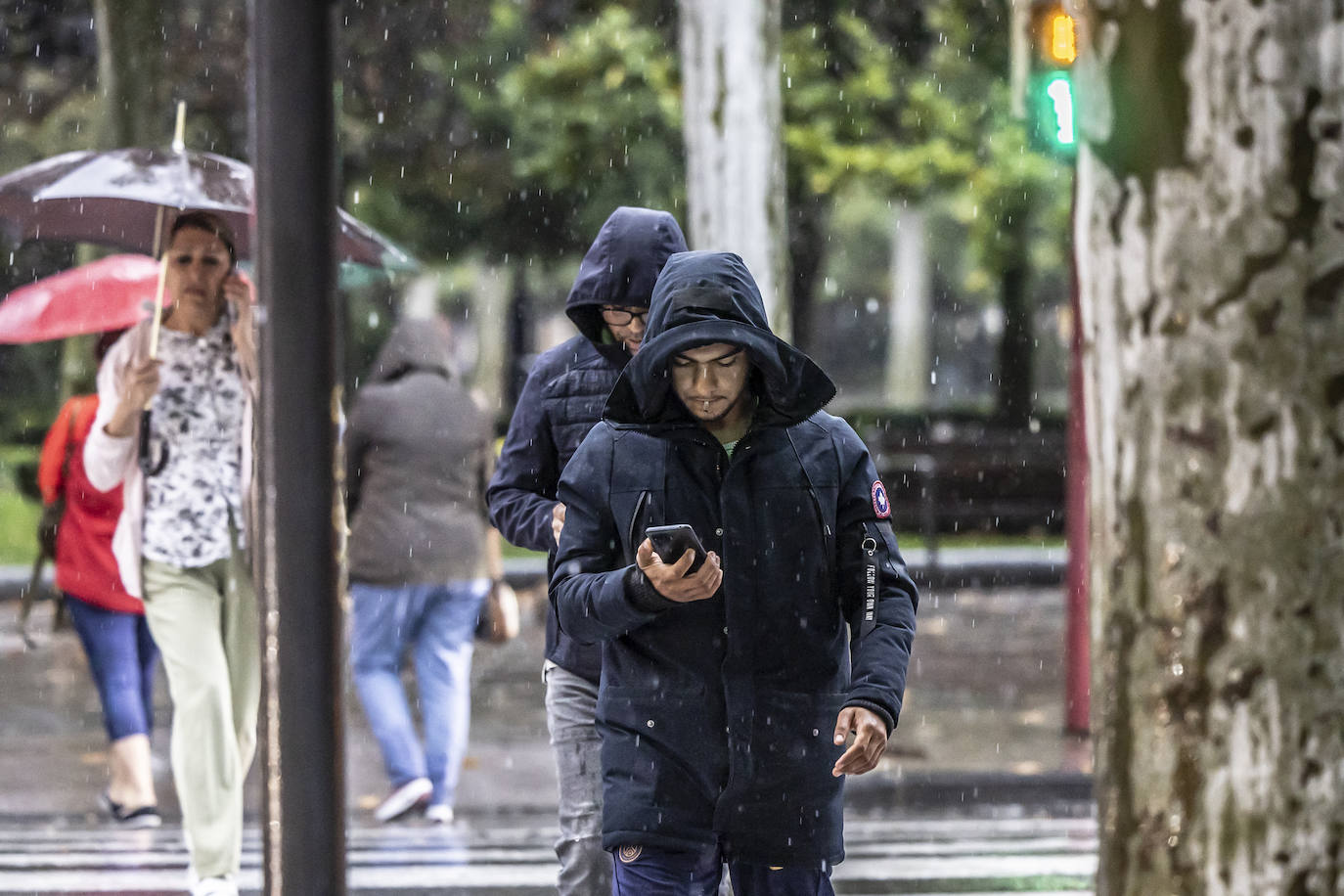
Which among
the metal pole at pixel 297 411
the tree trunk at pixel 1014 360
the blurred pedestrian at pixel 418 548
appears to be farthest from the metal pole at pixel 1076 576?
the tree trunk at pixel 1014 360

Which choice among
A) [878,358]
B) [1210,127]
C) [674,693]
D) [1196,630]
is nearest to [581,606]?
[674,693]

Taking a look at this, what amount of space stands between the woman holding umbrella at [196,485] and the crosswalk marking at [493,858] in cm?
70

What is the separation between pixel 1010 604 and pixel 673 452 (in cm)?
1207

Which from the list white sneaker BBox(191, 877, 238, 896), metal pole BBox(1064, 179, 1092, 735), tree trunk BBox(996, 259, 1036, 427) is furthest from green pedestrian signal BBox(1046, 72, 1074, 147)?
tree trunk BBox(996, 259, 1036, 427)

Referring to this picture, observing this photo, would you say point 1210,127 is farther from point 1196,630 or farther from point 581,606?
point 581,606

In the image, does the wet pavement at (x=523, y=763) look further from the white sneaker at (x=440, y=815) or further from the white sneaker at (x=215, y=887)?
the white sneaker at (x=215, y=887)

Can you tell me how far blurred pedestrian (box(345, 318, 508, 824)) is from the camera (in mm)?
7312

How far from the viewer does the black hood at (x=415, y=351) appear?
7387 mm

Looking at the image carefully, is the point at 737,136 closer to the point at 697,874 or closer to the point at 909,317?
the point at 697,874

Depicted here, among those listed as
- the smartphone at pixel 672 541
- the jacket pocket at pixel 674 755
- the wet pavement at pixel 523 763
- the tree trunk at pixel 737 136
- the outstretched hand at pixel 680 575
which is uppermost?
the tree trunk at pixel 737 136

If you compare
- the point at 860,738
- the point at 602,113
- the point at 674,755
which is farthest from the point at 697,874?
the point at 602,113

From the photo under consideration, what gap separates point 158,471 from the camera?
561 cm

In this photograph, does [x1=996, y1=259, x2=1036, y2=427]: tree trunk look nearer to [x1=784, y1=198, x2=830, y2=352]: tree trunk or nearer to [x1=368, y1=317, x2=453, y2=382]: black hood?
[x1=784, y1=198, x2=830, y2=352]: tree trunk

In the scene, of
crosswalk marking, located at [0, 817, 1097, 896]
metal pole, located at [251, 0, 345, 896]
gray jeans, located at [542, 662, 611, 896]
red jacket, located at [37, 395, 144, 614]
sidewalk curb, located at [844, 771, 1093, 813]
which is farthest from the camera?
sidewalk curb, located at [844, 771, 1093, 813]
